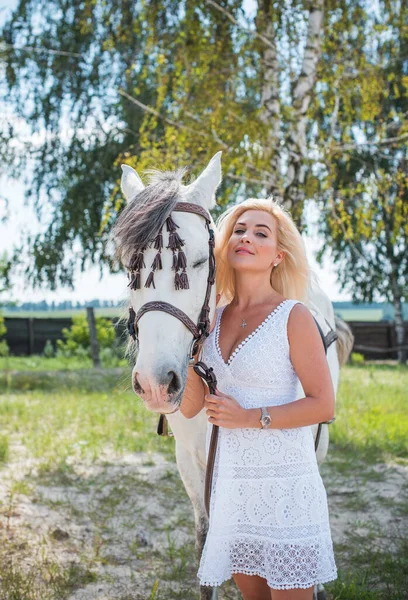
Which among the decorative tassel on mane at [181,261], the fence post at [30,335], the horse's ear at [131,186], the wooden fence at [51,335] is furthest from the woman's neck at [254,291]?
the fence post at [30,335]

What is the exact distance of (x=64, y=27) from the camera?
41.1 feet

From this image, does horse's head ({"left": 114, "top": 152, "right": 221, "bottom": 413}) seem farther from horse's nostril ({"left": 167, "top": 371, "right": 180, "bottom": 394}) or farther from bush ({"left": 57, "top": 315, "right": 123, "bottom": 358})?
bush ({"left": 57, "top": 315, "right": 123, "bottom": 358})

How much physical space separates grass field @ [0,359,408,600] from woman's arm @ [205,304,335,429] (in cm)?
52

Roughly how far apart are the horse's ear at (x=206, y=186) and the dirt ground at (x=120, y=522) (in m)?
1.64

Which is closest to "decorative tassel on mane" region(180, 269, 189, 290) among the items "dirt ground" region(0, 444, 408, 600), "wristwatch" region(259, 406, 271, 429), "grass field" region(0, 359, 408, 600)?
"wristwatch" region(259, 406, 271, 429)

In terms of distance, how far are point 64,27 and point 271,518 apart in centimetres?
1284

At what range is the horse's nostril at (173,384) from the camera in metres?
1.61

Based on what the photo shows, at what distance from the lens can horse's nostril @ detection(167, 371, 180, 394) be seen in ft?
5.27

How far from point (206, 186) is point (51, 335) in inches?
602

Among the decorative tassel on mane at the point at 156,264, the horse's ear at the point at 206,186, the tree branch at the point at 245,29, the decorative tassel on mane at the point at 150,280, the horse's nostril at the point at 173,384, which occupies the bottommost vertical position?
the horse's nostril at the point at 173,384

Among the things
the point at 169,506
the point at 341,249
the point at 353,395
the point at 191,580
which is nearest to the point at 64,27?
the point at 341,249

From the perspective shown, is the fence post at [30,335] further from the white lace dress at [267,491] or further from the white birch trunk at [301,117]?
the white lace dress at [267,491]

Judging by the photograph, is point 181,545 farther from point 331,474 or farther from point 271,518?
point 271,518

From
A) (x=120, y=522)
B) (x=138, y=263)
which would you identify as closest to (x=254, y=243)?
(x=138, y=263)
